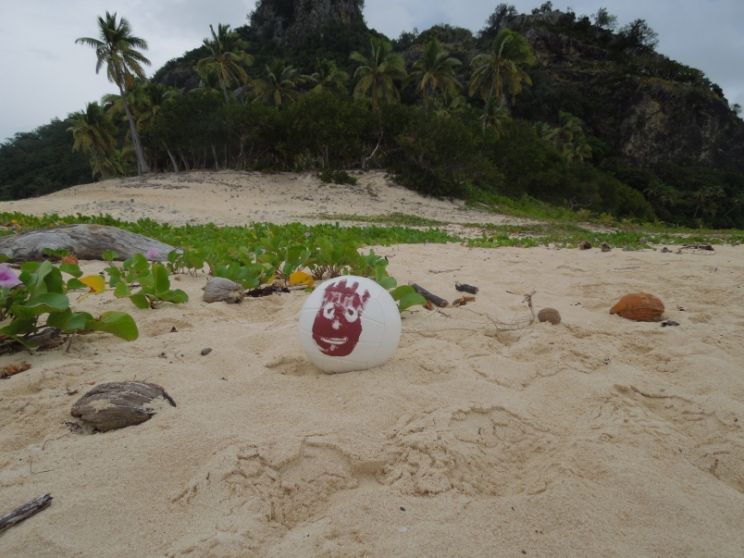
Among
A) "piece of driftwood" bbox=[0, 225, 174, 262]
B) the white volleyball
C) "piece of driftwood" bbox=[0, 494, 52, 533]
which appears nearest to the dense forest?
"piece of driftwood" bbox=[0, 225, 174, 262]

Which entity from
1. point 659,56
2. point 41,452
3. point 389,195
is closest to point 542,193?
point 389,195

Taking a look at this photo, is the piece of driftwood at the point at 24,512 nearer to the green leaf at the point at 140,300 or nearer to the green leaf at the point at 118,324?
the green leaf at the point at 118,324

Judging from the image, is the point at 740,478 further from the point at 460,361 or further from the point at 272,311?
the point at 272,311

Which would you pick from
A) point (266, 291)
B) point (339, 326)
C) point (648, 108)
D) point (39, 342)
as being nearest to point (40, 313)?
point (39, 342)

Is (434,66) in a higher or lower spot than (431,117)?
higher

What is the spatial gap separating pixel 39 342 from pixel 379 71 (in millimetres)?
34475

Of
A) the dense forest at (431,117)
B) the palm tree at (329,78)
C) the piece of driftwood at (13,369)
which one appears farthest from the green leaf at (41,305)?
the palm tree at (329,78)

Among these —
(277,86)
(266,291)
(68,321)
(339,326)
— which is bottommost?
(266,291)

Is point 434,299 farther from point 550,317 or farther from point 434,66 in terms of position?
point 434,66

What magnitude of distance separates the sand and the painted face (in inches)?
7.2

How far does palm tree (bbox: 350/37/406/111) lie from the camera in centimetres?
3272

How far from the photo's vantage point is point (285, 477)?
1548 mm

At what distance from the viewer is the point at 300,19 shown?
70.4m

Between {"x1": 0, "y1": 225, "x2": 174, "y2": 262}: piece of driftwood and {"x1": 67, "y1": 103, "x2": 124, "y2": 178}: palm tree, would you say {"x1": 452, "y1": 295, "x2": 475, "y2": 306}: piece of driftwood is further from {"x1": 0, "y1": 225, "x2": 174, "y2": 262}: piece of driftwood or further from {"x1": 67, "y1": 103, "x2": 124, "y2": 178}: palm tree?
{"x1": 67, "y1": 103, "x2": 124, "y2": 178}: palm tree
